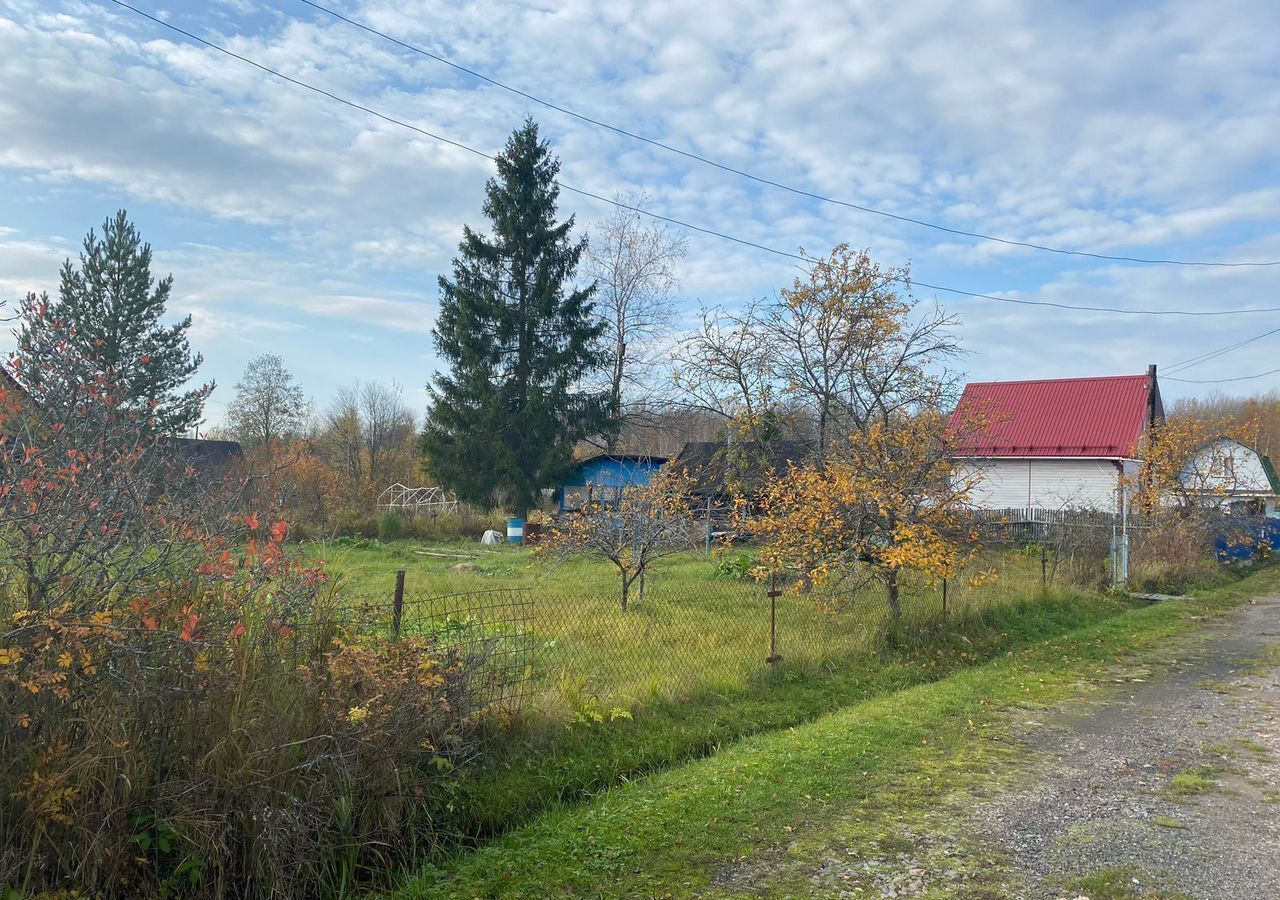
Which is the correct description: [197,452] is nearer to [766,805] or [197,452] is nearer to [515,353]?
[766,805]

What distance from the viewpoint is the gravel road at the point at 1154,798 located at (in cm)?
441

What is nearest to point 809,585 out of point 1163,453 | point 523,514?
point 1163,453

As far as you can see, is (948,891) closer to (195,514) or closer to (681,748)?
(681,748)

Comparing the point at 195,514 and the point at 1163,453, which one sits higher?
the point at 1163,453

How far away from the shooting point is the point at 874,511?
10.8 m

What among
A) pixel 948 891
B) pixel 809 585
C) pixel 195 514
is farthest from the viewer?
pixel 809 585

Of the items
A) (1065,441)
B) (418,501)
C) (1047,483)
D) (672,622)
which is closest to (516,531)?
(418,501)

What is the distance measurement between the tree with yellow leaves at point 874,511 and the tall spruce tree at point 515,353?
2054 centimetres

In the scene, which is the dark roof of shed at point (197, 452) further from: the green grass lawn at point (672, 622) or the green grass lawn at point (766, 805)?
the green grass lawn at point (766, 805)

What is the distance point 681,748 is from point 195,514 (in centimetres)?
395

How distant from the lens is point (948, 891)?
4.20m

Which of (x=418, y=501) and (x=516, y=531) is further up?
(x=418, y=501)

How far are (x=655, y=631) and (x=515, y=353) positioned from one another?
77.1ft

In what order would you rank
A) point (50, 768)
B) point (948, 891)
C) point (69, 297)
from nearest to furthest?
point (50, 768) → point (948, 891) → point (69, 297)
